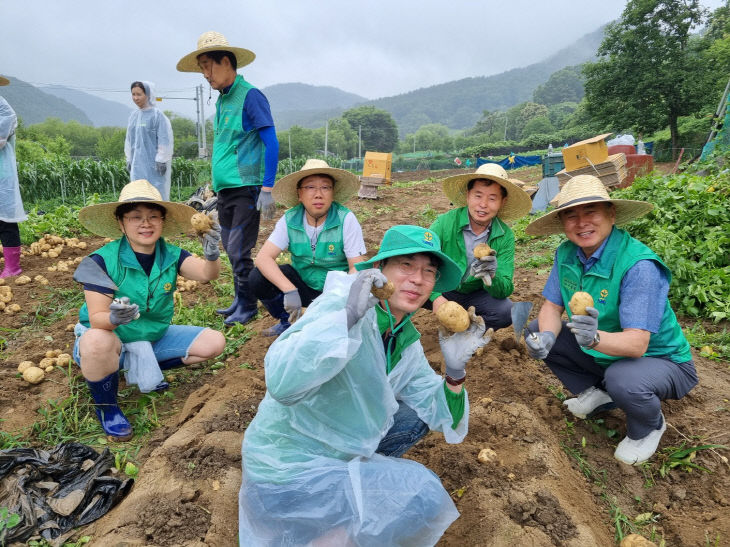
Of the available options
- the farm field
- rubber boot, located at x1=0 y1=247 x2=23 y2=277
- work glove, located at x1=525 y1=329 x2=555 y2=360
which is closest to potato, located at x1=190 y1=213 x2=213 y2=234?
the farm field

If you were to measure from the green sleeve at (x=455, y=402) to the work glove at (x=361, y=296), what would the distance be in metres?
0.67

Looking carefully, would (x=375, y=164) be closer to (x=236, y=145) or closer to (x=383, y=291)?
(x=236, y=145)

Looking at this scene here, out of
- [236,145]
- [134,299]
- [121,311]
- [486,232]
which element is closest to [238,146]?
[236,145]

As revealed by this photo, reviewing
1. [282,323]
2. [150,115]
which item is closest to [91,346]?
[282,323]

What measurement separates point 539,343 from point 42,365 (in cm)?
322

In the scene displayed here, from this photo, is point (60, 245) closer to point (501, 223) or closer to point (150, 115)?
point (150, 115)

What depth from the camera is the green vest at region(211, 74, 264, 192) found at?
12.6ft

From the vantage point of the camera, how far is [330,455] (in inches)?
64.6

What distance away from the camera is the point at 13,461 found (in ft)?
7.02

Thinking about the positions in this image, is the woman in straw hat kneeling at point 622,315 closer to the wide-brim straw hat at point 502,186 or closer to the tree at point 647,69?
the wide-brim straw hat at point 502,186

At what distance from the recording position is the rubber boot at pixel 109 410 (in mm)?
2592

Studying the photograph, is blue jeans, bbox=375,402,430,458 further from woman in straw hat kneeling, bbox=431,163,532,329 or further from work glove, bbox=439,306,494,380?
woman in straw hat kneeling, bbox=431,163,532,329

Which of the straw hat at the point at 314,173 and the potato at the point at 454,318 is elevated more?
the straw hat at the point at 314,173

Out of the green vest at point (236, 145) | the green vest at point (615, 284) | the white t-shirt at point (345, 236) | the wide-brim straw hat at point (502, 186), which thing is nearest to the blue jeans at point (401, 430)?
the green vest at point (615, 284)
